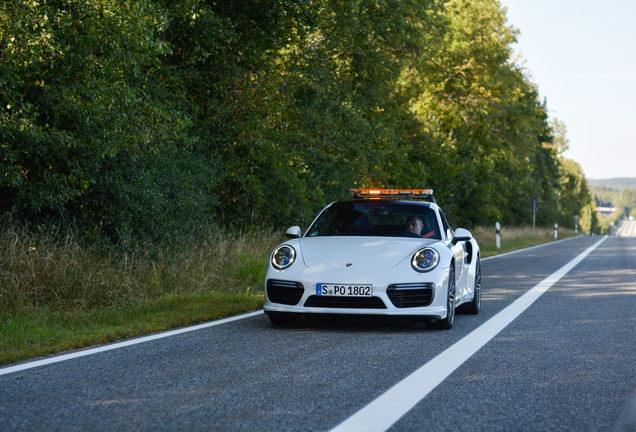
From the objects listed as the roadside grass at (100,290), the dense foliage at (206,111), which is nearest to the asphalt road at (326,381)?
the roadside grass at (100,290)

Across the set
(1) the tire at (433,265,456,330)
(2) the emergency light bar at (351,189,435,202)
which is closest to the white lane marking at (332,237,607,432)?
(1) the tire at (433,265,456,330)

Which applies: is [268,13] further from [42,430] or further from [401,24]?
[42,430]

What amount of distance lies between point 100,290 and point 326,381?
5221 mm

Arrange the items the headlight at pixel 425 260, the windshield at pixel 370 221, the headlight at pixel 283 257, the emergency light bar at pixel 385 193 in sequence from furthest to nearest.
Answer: the emergency light bar at pixel 385 193, the windshield at pixel 370 221, the headlight at pixel 283 257, the headlight at pixel 425 260

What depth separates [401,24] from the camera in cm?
2145

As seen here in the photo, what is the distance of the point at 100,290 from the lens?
395 inches

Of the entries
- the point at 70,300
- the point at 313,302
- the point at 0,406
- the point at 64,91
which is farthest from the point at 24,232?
the point at 0,406

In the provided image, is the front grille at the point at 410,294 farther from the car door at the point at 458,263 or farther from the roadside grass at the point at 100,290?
the roadside grass at the point at 100,290

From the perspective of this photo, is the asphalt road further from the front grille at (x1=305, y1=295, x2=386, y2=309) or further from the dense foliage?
the dense foliage

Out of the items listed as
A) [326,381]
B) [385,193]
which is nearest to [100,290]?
[385,193]

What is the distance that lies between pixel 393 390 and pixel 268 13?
11564 mm

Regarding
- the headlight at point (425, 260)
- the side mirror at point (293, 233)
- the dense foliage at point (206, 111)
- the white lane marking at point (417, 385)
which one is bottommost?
the white lane marking at point (417, 385)

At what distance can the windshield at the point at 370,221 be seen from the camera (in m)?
9.38

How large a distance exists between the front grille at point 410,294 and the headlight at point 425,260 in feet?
0.63
